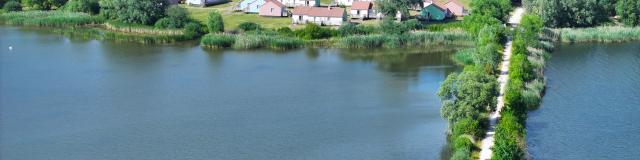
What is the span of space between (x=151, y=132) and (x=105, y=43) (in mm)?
22158

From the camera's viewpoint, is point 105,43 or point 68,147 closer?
point 68,147

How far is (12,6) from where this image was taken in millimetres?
64000

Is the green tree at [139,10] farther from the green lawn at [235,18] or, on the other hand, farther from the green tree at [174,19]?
the green lawn at [235,18]

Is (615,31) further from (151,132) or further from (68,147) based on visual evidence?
(68,147)

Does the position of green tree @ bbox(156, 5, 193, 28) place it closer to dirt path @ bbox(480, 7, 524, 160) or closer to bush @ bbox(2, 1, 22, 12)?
bush @ bbox(2, 1, 22, 12)

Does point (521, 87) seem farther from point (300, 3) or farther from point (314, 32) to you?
point (300, 3)

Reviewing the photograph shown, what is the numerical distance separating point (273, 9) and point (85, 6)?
14.6 meters

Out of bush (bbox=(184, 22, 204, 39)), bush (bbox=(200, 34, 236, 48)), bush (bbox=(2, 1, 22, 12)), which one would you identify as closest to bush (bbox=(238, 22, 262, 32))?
bush (bbox=(184, 22, 204, 39))

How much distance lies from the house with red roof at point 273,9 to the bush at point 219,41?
9.32 metres

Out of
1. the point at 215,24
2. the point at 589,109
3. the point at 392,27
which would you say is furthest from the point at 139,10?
the point at 589,109

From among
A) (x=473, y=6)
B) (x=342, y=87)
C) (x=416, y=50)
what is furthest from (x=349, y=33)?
(x=342, y=87)

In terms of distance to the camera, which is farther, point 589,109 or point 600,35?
point 600,35

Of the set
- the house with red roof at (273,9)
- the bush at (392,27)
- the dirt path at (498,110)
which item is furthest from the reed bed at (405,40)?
the house with red roof at (273,9)

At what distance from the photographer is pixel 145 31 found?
5475 centimetres
